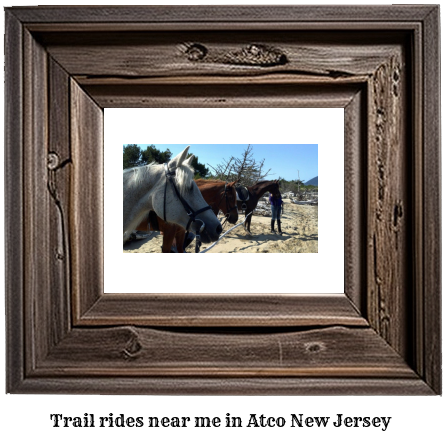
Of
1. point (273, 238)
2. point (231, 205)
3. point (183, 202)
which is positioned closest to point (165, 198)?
point (183, 202)

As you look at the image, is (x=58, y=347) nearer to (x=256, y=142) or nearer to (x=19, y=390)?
(x=19, y=390)

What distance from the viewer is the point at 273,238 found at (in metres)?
0.88

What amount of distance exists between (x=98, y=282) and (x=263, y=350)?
1.23ft

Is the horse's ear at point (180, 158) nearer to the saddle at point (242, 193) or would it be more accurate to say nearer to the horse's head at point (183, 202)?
the horse's head at point (183, 202)

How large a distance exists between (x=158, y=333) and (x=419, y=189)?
0.61 meters

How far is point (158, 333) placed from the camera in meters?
0.86

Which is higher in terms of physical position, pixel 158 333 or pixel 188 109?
pixel 188 109

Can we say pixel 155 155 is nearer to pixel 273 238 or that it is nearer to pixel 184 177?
pixel 184 177

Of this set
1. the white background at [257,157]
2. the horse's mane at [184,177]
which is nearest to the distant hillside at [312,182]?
the white background at [257,157]

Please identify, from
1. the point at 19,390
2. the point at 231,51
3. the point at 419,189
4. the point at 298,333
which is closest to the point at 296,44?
the point at 231,51

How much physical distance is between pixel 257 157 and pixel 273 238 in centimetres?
18

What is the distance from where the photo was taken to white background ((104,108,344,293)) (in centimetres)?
87

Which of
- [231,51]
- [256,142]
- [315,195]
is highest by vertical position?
[231,51]

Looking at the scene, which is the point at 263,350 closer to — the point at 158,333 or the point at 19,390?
the point at 158,333
